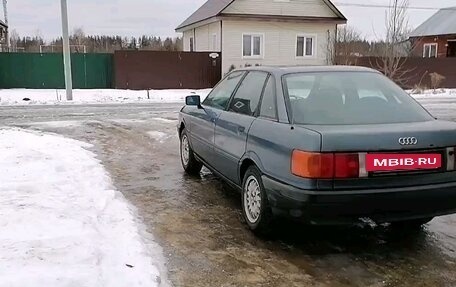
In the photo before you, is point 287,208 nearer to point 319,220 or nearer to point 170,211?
point 319,220

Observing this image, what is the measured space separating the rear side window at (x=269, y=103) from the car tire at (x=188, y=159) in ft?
7.74

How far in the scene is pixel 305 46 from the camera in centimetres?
2897

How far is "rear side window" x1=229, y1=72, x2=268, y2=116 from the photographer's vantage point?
16.2ft

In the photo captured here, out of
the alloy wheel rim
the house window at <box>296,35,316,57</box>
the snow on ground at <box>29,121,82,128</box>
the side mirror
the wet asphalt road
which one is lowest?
the wet asphalt road

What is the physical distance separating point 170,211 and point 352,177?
2.31 m

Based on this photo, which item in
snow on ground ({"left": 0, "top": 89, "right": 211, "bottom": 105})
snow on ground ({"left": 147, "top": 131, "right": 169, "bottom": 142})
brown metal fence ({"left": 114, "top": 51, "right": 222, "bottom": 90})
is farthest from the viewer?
brown metal fence ({"left": 114, "top": 51, "right": 222, "bottom": 90})

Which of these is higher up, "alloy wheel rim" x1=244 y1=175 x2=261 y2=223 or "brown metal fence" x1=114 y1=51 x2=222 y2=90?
"brown metal fence" x1=114 y1=51 x2=222 y2=90

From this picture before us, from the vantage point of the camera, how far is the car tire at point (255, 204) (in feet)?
14.3

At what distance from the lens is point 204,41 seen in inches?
1204

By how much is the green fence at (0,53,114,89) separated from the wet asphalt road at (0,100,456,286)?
2015 cm

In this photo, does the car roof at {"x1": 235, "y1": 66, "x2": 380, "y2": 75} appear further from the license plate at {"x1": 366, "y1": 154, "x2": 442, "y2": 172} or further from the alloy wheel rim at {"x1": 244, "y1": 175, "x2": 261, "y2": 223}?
the license plate at {"x1": 366, "y1": 154, "x2": 442, "y2": 172}

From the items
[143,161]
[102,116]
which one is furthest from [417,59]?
[143,161]

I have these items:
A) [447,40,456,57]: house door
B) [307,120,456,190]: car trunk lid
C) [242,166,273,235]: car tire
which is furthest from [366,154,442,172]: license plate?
[447,40,456,57]: house door

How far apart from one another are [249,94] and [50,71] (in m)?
22.8
